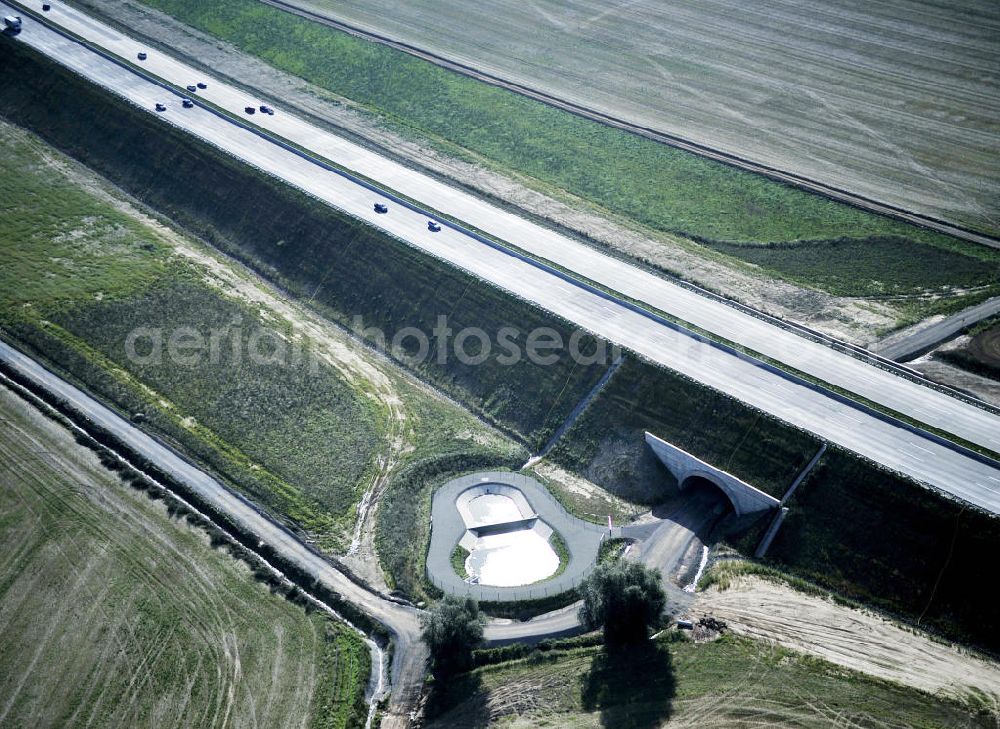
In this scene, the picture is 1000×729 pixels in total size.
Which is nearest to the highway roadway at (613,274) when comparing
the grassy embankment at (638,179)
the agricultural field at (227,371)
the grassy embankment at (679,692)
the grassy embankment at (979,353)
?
the grassy embankment at (979,353)

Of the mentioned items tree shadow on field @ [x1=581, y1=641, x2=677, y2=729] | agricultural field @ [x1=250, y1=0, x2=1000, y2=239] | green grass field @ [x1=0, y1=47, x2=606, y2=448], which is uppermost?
agricultural field @ [x1=250, y1=0, x2=1000, y2=239]

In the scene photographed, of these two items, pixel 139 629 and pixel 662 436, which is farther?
pixel 662 436

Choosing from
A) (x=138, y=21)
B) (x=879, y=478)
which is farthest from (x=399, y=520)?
(x=138, y=21)

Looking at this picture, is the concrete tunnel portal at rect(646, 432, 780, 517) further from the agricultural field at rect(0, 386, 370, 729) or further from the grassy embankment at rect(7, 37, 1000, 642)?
the agricultural field at rect(0, 386, 370, 729)

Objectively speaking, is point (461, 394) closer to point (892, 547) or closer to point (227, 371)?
point (227, 371)

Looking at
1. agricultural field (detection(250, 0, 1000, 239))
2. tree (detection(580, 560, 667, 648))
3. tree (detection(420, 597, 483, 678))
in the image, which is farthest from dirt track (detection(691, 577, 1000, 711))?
agricultural field (detection(250, 0, 1000, 239))

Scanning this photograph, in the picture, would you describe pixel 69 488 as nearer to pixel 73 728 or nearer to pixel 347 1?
pixel 73 728

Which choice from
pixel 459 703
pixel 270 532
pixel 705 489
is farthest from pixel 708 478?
pixel 270 532
